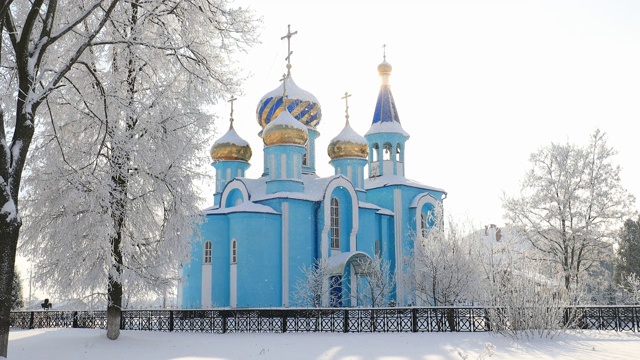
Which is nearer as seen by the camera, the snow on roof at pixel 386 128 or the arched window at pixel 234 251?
the arched window at pixel 234 251

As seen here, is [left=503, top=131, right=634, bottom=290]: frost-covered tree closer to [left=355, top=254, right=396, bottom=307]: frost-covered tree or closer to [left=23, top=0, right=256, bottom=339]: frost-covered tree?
[left=355, top=254, right=396, bottom=307]: frost-covered tree

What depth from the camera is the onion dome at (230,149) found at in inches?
948

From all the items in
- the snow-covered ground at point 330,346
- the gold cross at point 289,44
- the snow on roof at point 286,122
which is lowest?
the snow-covered ground at point 330,346

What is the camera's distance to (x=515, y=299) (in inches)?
439

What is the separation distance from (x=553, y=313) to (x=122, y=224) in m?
8.07

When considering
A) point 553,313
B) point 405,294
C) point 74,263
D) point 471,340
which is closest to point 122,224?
point 74,263

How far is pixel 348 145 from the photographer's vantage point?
2412cm

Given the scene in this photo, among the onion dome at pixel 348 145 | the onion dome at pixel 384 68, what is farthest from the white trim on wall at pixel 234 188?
the onion dome at pixel 384 68

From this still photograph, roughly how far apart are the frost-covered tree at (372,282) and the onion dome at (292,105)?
21.2 ft

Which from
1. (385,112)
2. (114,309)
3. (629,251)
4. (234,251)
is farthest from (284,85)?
(629,251)

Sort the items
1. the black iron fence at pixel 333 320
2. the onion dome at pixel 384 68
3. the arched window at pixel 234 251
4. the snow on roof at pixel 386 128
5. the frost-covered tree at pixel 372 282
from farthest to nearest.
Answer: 1. the onion dome at pixel 384 68
2. the snow on roof at pixel 386 128
3. the arched window at pixel 234 251
4. the frost-covered tree at pixel 372 282
5. the black iron fence at pixel 333 320

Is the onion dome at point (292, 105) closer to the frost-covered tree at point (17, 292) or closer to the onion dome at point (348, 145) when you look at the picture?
the onion dome at point (348, 145)

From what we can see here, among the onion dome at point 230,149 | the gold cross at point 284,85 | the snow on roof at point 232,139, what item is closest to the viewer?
the gold cross at point 284,85

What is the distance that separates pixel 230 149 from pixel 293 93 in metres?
3.42
